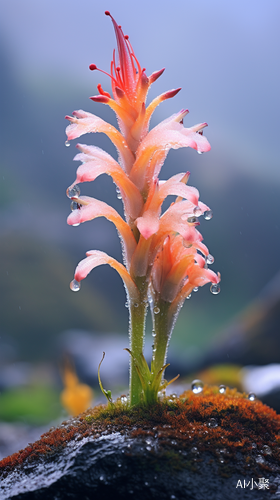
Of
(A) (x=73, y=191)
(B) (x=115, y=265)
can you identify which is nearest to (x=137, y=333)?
(B) (x=115, y=265)

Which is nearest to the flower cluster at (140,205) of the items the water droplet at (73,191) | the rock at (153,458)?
the water droplet at (73,191)

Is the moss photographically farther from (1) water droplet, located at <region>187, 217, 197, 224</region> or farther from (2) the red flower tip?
(2) the red flower tip

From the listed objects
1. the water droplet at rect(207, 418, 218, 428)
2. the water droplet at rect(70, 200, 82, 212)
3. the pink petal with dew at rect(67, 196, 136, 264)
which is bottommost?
the water droplet at rect(207, 418, 218, 428)

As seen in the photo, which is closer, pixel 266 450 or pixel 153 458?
pixel 153 458

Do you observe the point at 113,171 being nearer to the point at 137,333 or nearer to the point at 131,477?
the point at 137,333

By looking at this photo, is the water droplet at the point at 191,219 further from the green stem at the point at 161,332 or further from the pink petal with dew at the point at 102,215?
→ the green stem at the point at 161,332

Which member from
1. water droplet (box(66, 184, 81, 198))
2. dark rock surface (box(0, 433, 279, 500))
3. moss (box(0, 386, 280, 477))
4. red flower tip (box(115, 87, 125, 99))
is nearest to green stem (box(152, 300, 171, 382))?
moss (box(0, 386, 280, 477))

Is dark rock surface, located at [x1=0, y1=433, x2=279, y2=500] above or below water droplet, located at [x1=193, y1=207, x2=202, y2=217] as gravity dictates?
below
